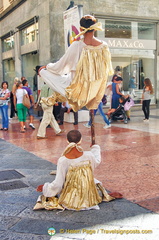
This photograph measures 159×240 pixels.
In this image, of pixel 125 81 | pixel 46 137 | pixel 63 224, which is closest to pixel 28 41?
pixel 125 81

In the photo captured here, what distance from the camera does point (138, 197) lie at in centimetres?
448

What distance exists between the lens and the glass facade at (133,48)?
1573 centimetres

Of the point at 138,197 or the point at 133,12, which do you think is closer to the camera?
the point at 138,197

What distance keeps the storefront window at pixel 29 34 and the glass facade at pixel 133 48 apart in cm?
308

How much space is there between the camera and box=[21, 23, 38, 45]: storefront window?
15.9 metres

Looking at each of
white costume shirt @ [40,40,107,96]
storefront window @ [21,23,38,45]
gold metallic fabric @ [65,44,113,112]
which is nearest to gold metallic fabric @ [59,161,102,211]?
gold metallic fabric @ [65,44,113,112]

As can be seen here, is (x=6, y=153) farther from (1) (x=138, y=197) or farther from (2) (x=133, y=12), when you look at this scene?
(2) (x=133, y=12)

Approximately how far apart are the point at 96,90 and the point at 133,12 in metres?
12.6

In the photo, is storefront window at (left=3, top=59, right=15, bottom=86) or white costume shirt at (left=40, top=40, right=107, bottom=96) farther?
storefront window at (left=3, top=59, right=15, bottom=86)

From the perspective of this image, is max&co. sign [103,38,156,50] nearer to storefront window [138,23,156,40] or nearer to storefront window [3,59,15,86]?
storefront window [138,23,156,40]

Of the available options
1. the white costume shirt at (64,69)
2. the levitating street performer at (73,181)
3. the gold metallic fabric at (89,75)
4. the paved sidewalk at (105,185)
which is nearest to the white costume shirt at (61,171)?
the levitating street performer at (73,181)

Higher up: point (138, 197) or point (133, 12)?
point (133, 12)

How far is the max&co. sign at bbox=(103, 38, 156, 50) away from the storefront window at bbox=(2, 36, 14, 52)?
7054mm

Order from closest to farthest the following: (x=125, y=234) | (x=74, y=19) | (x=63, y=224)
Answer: (x=125, y=234), (x=63, y=224), (x=74, y=19)
